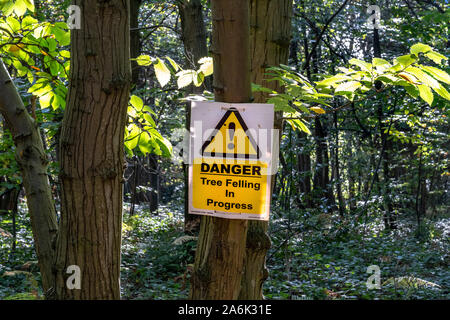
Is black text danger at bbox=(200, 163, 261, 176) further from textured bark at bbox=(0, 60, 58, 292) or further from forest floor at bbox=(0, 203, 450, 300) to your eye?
forest floor at bbox=(0, 203, 450, 300)

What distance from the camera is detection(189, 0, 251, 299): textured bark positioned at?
5.76 feet

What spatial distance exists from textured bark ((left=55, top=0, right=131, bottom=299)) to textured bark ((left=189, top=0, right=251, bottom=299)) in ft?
1.63

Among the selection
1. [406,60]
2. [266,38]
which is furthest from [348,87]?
[266,38]

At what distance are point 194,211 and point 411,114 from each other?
26.1ft

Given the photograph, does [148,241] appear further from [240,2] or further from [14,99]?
[240,2]

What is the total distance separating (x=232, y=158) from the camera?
185cm

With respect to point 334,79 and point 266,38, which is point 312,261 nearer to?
point 266,38

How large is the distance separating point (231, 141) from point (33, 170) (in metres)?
1.45

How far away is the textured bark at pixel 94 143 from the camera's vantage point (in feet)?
6.82

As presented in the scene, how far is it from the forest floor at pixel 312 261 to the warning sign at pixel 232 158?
303cm

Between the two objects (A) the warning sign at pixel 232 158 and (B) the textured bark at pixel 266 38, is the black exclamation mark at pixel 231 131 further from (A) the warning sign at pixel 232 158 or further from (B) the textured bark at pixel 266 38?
(B) the textured bark at pixel 266 38

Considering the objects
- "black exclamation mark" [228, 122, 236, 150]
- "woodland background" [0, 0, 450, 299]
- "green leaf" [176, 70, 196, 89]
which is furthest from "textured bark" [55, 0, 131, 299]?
"black exclamation mark" [228, 122, 236, 150]

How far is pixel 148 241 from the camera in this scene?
10078mm
